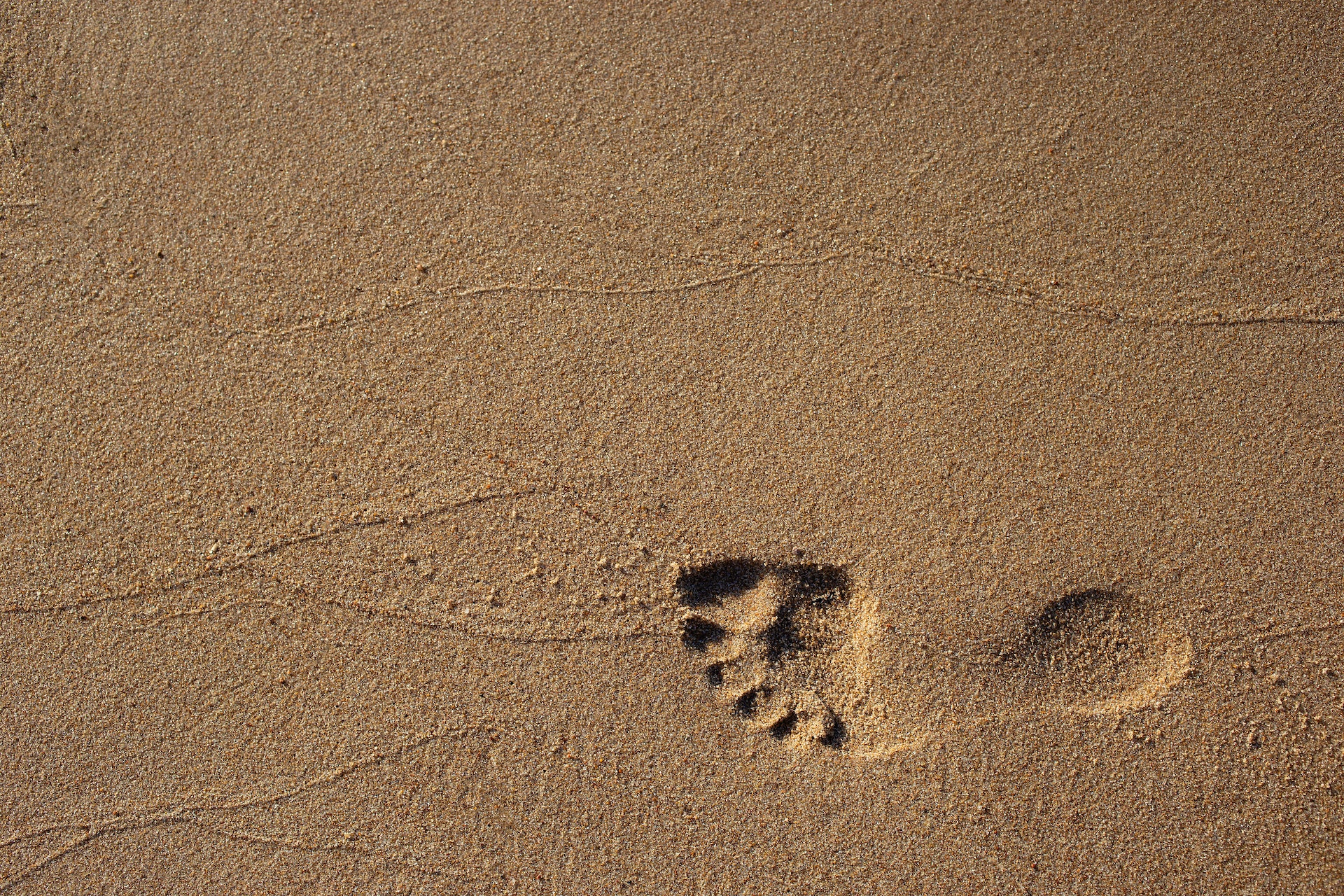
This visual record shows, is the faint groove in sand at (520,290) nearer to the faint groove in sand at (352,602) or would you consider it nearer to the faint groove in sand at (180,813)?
the faint groove in sand at (352,602)

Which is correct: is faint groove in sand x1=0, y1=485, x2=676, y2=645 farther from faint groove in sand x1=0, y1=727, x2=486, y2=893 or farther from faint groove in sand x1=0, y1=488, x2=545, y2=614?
faint groove in sand x1=0, y1=727, x2=486, y2=893

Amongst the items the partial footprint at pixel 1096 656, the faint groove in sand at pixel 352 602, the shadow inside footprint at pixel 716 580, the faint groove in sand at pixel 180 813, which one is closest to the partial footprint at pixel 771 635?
the shadow inside footprint at pixel 716 580

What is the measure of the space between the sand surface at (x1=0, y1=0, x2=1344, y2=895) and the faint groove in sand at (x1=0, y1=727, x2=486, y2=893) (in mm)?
12

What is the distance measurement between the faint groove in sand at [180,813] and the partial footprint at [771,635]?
0.61m

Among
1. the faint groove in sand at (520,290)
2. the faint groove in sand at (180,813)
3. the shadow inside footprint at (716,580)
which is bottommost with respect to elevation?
the faint groove in sand at (180,813)

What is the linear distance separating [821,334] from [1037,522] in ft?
2.24

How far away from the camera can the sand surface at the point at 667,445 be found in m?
1.85

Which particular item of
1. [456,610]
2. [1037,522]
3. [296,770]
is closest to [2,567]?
[296,770]

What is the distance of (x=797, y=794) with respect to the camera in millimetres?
1893

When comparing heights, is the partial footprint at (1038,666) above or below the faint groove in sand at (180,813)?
above

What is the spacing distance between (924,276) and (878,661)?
0.93 metres

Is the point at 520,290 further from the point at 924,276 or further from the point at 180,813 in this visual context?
the point at 180,813

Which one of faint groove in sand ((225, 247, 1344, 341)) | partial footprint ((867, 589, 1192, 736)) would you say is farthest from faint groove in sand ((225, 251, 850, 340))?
partial footprint ((867, 589, 1192, 736))

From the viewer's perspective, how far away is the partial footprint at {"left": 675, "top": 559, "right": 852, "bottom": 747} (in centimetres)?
183
